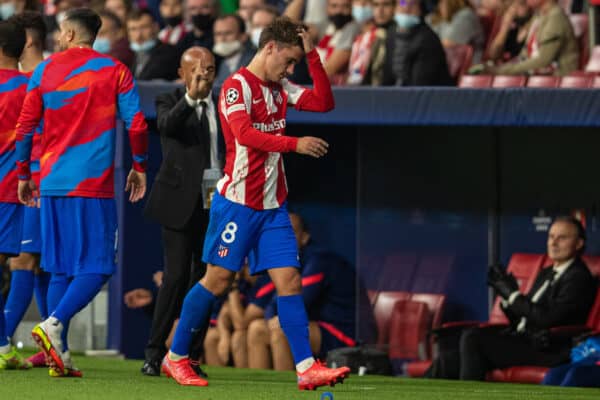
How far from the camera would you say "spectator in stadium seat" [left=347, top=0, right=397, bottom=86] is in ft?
38.2

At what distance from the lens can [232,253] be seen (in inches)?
288

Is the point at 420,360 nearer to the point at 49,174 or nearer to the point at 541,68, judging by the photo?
the point at 541,68

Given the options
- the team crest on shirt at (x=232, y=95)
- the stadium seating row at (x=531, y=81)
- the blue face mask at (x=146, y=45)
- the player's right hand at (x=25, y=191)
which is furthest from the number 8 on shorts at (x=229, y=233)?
the blue face mask at (x=146, y=45)

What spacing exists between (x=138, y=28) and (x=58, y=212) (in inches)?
232

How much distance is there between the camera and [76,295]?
7.50m

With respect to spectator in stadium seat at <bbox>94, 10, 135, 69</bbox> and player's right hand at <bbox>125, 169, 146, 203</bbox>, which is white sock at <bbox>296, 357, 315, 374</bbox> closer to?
player's right hand at <bbox>125, 169, 146, 203</bbox>

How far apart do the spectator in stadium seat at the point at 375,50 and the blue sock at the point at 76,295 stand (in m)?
4.52

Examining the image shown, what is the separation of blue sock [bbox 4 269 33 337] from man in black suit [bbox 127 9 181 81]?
→ 12.4 ft

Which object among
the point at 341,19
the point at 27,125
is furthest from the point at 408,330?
the point at 27,125

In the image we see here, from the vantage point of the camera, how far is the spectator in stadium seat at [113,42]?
13.0 meters

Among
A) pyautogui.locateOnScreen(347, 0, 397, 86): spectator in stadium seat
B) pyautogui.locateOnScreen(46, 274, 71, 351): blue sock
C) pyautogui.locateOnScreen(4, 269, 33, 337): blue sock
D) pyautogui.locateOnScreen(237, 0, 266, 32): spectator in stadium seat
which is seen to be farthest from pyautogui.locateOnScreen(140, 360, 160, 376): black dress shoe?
pyautogui.locateOnScreen(237, 0, 266, 32): spectator in stadium seat

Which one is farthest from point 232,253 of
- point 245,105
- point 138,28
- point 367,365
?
point 138,28

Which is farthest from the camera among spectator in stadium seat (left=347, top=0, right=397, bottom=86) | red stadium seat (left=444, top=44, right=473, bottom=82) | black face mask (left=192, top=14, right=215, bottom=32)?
black face mask (left=192, top=14, right=215, bottom=32)

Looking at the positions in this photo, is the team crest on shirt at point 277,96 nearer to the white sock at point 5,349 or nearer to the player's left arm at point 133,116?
the player's left arm at point 133,116
